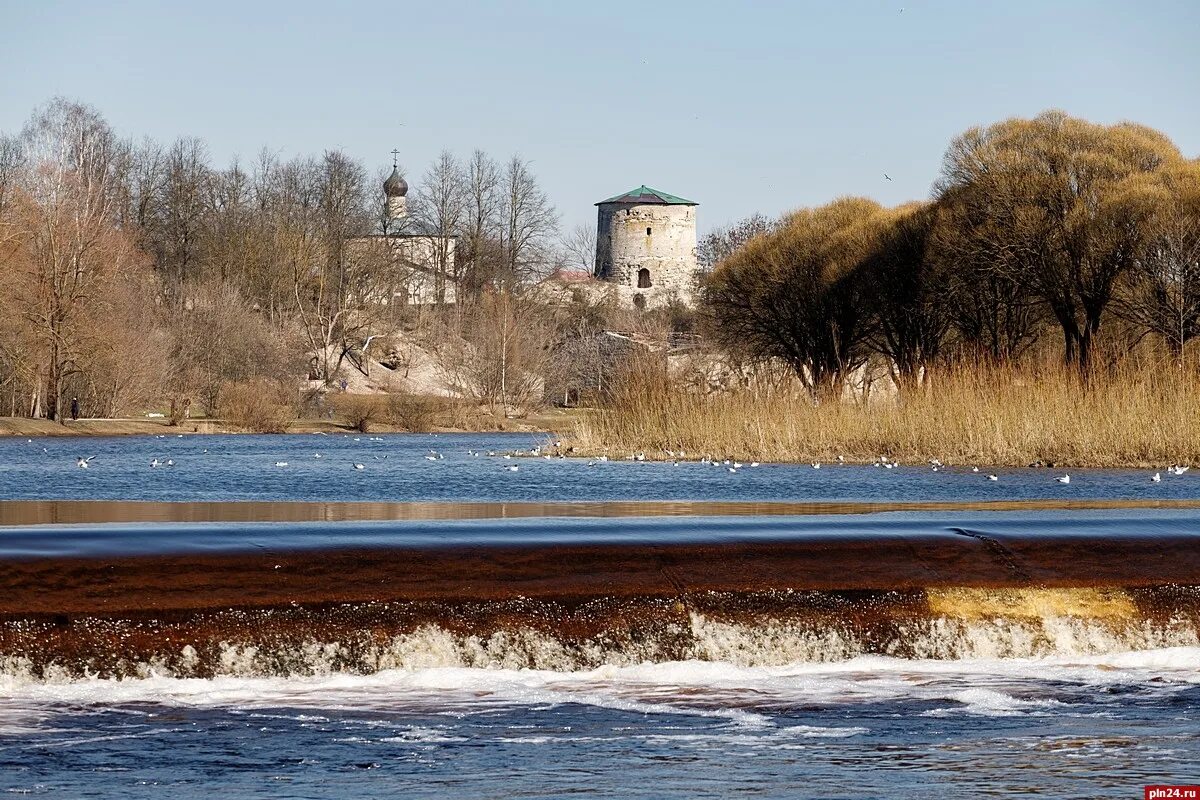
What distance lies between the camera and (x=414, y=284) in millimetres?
86125

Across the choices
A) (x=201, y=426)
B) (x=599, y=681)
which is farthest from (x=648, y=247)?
(x=599, y=681)

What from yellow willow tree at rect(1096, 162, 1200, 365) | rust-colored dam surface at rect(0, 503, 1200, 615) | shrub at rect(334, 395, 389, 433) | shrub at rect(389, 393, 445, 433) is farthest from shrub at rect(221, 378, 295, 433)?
rust-colored dam surface at rect(0, 503, 1200, 615)

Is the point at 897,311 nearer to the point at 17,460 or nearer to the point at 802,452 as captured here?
the point at 802,452

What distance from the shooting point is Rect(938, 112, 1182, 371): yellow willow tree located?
3791 cm

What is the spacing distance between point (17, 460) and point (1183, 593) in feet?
81.8

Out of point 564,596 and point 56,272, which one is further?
point 56,272

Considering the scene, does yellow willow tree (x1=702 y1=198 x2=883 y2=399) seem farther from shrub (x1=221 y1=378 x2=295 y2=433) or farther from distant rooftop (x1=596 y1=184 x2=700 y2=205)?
distant rooftop (x1=596 y1=184 x2=700 y2=205)

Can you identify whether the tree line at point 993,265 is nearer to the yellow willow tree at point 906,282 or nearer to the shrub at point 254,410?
the yellow willow tree at point 906,282

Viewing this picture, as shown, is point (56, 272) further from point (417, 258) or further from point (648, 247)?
point (648, 247)

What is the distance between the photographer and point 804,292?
4797 cm

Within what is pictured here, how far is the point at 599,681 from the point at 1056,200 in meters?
32.6

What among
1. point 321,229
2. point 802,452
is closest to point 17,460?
point 802,452

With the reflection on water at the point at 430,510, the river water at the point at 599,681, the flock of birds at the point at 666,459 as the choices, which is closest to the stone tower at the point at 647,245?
the flock of birds at the point at 666,459

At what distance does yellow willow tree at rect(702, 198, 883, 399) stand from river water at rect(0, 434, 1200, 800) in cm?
3518
